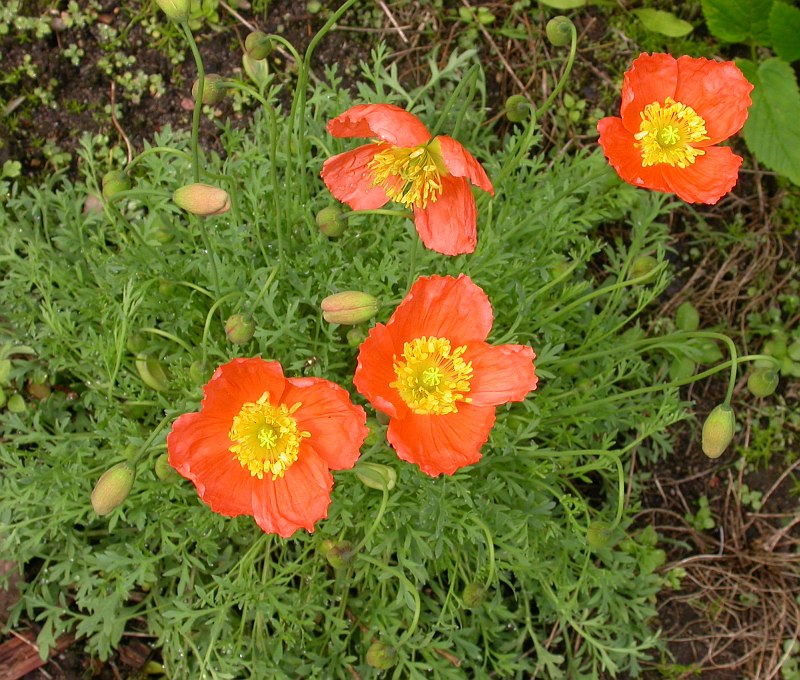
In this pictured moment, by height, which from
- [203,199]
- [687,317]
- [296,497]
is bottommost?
[687,317]

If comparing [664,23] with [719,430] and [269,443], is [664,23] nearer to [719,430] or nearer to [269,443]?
[719,430]

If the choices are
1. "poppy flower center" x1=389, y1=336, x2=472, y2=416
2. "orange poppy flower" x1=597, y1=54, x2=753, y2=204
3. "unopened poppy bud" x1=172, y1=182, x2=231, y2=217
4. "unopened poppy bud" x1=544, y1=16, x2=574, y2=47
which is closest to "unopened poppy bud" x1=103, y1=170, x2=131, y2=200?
"unopened poppy bud" x1=172, y1=182, x2=231, y2=217

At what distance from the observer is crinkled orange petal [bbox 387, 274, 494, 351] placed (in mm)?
1946

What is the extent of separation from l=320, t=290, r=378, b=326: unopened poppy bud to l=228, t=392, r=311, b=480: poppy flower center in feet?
0.79

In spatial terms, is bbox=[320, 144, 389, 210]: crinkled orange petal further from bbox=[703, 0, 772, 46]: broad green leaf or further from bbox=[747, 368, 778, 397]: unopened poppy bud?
bbox=[703, 0, 772, 46]: broad green leaf

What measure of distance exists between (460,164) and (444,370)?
491 millimetres

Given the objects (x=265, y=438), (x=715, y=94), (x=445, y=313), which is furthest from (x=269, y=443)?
(x=715, y=94)

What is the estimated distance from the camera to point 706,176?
7.34ft

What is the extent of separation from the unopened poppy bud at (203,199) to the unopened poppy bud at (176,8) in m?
0.37

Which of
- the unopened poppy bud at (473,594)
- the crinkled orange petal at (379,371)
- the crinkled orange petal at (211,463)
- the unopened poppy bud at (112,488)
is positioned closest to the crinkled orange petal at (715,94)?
the crinkled orange petal at (379,371)

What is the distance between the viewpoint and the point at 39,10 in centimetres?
308

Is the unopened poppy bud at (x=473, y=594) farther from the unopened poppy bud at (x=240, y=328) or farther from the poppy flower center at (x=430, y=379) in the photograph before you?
the unopened poppy bud at (x=240, y=328)

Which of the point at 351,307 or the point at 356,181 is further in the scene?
the point at 356,181

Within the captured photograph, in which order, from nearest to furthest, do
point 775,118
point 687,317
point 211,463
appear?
point 211,463 → point 775,118 → point 687,317
